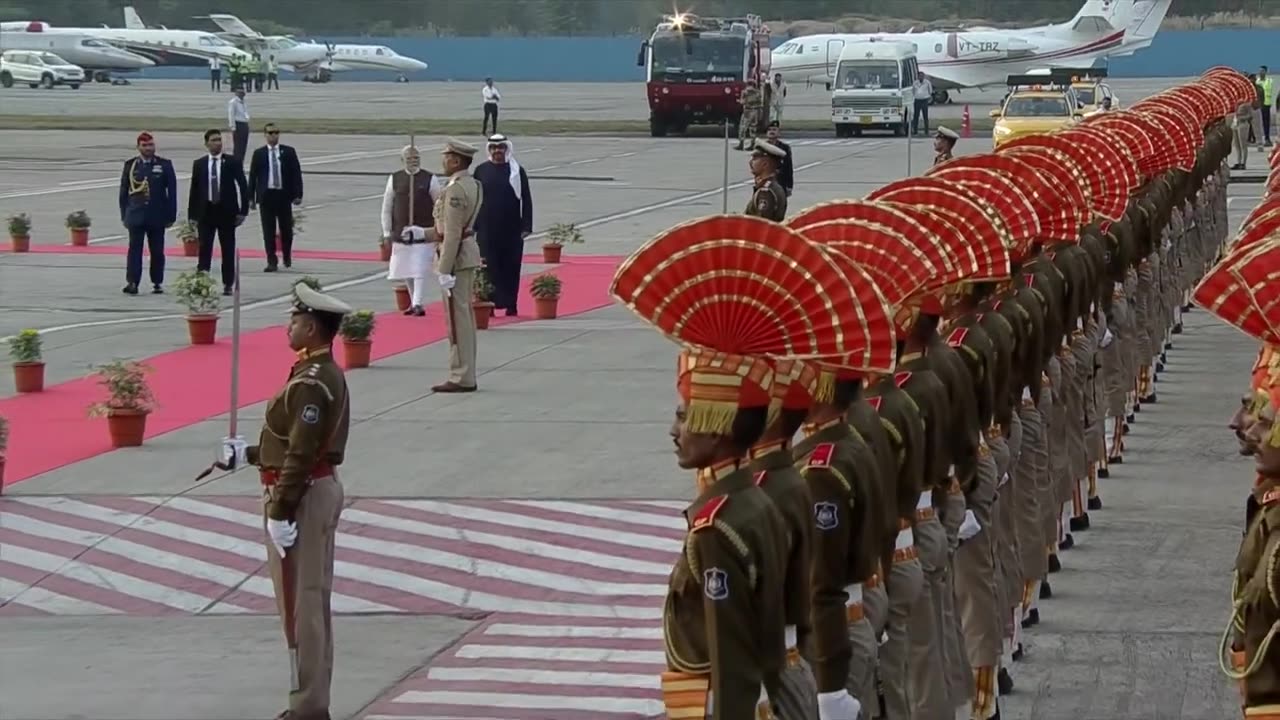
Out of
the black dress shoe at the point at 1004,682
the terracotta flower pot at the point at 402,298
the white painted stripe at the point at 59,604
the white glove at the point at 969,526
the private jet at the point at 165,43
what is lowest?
the white painted stripe at the point at 59,604

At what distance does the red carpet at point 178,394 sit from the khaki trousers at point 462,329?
5.17 ft

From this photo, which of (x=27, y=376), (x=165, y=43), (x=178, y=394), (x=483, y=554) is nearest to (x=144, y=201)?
(x=27, y=376)

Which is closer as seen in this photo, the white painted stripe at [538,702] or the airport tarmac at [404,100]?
the white painted stripe at [538,702]

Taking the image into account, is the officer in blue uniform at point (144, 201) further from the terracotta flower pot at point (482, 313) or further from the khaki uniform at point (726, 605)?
the khaki uniform at point (726, 605)

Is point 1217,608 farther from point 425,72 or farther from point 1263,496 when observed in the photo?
point 425,72

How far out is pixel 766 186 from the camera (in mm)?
18203

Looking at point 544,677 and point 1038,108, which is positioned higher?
point 1038,108

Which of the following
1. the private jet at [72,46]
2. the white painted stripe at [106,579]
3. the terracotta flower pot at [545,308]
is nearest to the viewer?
the white painted stripe at [106,579]

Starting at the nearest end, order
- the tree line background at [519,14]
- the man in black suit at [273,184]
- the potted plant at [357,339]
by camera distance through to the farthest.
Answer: the potted plant at [357,339]
the man in black suit at [273,184]
the tree line background at [519,14]

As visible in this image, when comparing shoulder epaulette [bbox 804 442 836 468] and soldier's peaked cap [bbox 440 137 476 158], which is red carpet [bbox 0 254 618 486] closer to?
soldier's peaked cap [bbox 440 137 476 158]

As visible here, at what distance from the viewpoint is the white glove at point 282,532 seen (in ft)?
29.7

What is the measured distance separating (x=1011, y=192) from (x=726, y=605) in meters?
5.64

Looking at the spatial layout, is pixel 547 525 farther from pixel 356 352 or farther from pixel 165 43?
pixel 165 43

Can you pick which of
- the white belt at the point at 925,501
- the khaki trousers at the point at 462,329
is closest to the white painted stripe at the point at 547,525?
the khaki trousers at the point at 462,329
